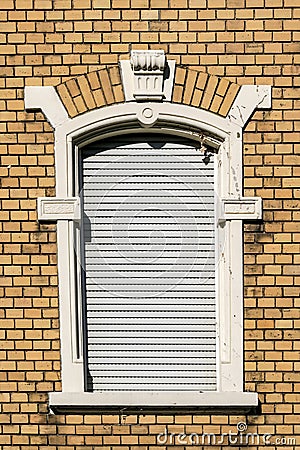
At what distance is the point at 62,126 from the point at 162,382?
2.14 metres

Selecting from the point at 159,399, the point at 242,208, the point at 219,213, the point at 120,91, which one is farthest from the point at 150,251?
the point at 120,91

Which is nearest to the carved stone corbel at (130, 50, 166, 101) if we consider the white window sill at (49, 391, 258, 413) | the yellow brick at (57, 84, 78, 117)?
the yellow brick at (57, 84, 78, 117)

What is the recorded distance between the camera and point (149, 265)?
15.4 ft

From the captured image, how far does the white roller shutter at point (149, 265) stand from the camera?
4684 millimetres

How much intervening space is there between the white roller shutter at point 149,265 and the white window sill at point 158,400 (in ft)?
0.58

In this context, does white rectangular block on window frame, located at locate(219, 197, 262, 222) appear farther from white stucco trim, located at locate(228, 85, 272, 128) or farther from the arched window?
white stucco trim, located at locate(228, 85, 272, 128)

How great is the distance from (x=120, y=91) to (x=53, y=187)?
0.88 metres

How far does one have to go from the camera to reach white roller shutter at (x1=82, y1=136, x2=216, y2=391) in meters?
4.68

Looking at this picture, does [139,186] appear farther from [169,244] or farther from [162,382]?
[162,382]

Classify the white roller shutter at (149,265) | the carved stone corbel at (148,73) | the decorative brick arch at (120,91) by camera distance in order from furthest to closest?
the white roller shutter at (149,265) → the decorative brick arch at (120,91) → the carved stone corbel at (148,73)

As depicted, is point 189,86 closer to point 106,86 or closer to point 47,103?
point 106,86

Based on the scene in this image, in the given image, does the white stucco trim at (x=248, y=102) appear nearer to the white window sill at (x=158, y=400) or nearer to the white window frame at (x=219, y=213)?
the white window frame at (x=219, y=213)

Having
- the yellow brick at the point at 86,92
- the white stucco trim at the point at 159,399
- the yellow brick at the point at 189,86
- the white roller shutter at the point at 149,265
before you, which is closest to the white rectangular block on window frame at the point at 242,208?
the white roller shutter at the point at 149,265

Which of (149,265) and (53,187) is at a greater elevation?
(53,187)
